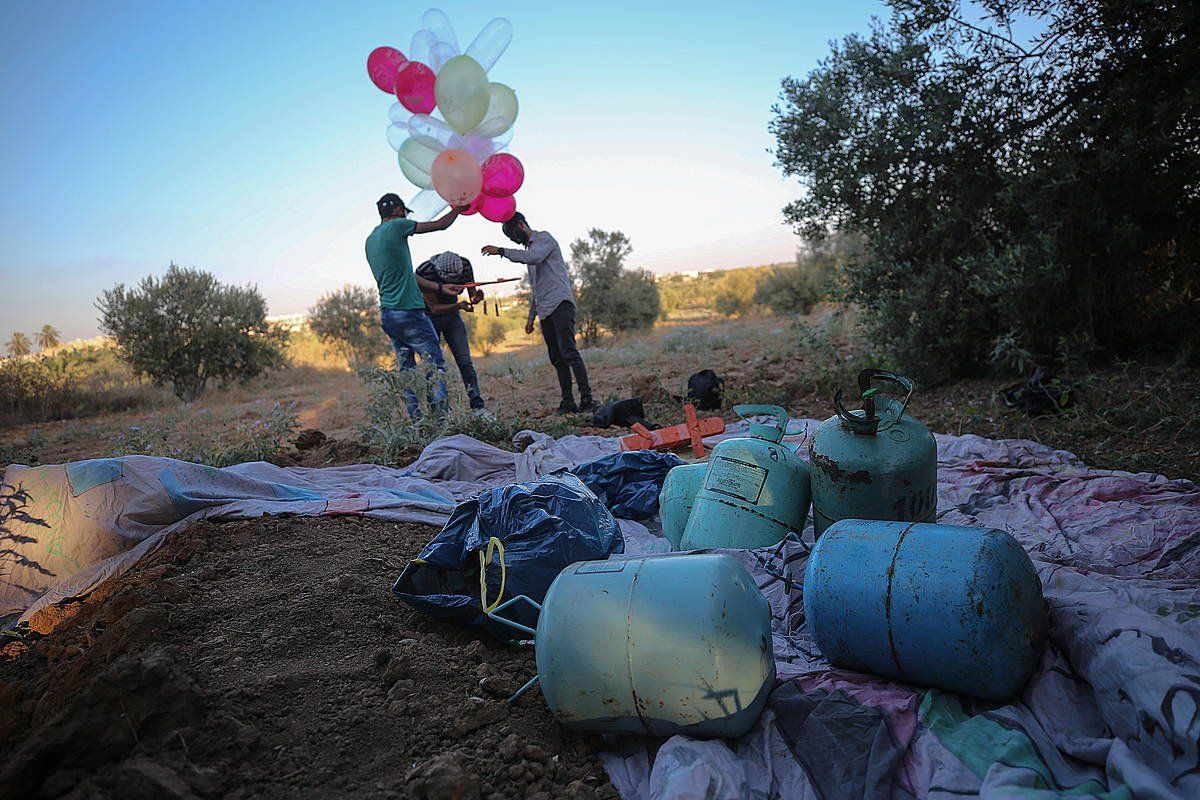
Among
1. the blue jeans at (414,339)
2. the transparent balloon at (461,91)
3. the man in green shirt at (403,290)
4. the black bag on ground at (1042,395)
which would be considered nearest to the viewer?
the black bag on ground at (1042,395)

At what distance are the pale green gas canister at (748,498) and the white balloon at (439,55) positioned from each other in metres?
4.61

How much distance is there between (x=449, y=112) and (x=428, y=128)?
1.06 ft

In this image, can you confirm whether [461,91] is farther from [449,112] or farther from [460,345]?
[460,345]

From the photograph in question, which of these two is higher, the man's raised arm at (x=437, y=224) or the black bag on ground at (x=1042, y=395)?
the man's raised arm at (x=437, y=224)

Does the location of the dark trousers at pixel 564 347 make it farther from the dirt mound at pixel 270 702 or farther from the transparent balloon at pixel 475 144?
the dirt mound at pixel 270 702

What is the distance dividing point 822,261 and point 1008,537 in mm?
22173

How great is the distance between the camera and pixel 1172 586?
7.22ft

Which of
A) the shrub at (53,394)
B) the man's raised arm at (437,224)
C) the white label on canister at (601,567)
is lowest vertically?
the white label on canister at (601,567)

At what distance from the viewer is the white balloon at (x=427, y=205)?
6.42 m

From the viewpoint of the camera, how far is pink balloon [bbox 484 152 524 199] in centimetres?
640

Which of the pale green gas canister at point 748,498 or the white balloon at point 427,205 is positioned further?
the white balloon at point 427,205

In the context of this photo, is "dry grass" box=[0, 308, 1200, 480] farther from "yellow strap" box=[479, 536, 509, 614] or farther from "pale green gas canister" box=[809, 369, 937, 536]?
"yellow strap" box=[479, 536, 509, 614]

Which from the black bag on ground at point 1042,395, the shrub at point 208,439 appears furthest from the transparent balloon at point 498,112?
the black bag on ground at point 1042,395

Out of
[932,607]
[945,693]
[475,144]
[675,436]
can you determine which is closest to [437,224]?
[475,144]
